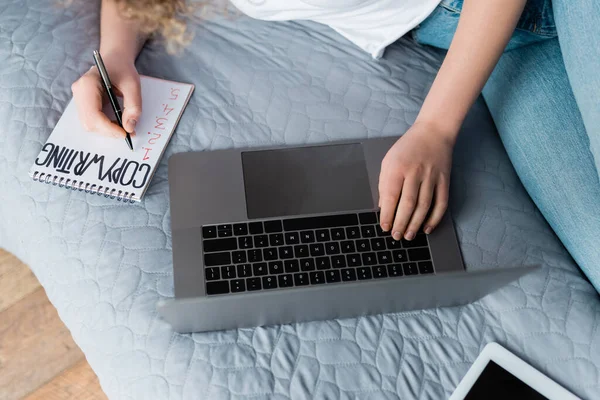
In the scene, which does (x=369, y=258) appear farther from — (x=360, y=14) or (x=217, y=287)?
(x=360, y=14)

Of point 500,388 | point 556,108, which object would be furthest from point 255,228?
point 556,108

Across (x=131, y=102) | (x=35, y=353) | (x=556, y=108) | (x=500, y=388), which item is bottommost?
(x=35, y=353)

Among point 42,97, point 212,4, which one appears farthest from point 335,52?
point 42,97

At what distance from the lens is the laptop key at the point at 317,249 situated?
27.6 inches

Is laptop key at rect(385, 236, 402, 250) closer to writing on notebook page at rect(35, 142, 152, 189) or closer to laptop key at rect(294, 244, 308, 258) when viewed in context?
laptop key at rect(294, 244, 308, 258)

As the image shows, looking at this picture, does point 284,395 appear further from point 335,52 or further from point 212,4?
point 212,4

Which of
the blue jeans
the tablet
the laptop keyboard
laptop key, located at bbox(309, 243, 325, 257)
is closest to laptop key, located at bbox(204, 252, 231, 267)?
the laptop keyboard

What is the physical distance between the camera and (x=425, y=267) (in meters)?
0.71

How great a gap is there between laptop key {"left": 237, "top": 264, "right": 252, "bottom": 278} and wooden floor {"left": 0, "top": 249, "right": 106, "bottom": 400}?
1.69 ft

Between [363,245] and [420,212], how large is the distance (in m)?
0.09

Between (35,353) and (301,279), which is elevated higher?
(301,279)

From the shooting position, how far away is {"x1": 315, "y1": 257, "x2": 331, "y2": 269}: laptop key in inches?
27.3

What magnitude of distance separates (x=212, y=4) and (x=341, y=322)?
0.58 m

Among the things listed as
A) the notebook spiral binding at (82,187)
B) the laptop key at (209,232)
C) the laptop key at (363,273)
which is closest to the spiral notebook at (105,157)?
the notebook spiral binding at (82,187)
